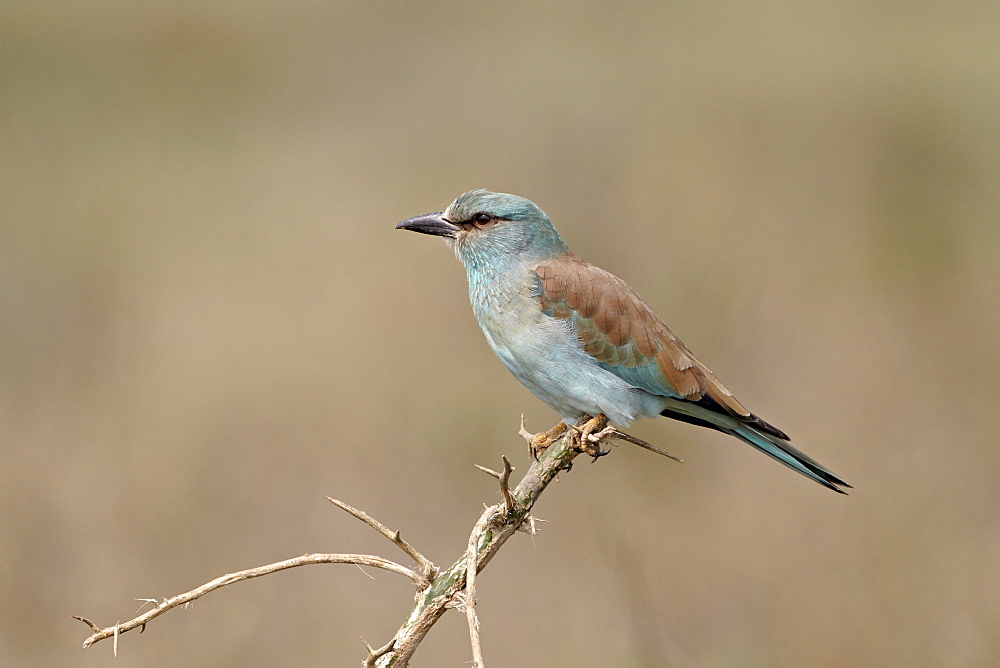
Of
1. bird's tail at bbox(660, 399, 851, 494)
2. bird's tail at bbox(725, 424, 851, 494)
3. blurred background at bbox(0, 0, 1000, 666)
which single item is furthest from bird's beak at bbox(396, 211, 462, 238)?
blurred background at bbox(0, 0, 1000, 666)

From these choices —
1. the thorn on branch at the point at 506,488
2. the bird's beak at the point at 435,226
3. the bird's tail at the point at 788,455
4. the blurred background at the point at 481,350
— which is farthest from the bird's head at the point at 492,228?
the thorn on branch at the point at 506,488

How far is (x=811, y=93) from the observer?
9.09 m

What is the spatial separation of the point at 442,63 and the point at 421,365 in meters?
4.91

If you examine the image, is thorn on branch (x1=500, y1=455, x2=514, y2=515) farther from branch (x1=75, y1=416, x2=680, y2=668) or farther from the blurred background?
the blurred background

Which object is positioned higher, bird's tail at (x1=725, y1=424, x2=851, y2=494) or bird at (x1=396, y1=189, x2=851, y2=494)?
bird at (x1=396, y1=189, x2=851, y2=494)

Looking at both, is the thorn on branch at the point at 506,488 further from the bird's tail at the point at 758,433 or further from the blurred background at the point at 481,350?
the blurred background at the point at 481,350

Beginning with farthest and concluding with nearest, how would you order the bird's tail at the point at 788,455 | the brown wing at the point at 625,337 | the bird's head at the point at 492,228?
the bird's head at the point at 492,228
the brown wing at the point at 625,337
the bird's tail at the point at 788,455

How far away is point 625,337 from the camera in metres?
3.75

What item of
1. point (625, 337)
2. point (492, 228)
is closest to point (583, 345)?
point (625, 337)

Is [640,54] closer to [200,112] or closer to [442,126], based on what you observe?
[442,126]

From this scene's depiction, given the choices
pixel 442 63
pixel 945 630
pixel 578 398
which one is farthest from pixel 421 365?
pixel 442 63

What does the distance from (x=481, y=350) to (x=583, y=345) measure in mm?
3168

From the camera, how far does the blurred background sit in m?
5.23

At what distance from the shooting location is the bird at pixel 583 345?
11.9 ft
